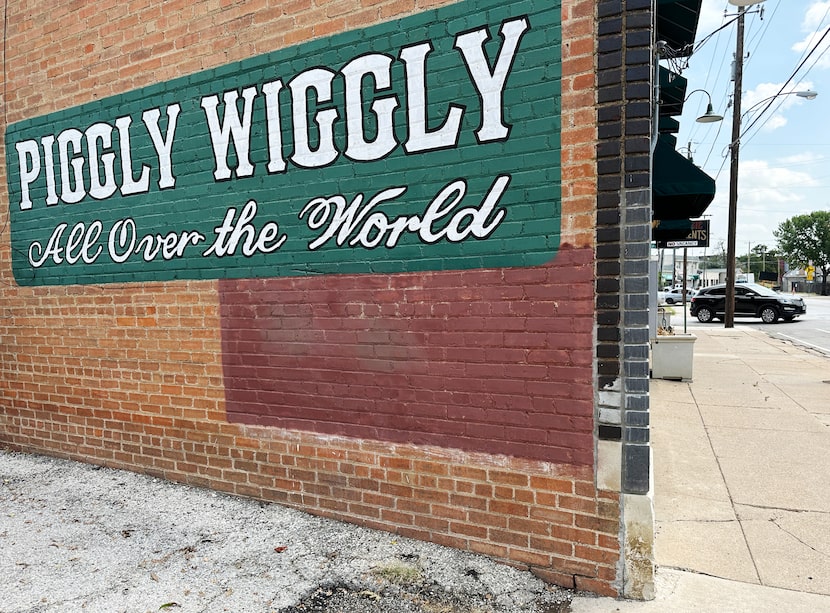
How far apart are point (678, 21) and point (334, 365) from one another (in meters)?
5.50

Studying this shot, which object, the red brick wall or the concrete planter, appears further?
the concrete planter

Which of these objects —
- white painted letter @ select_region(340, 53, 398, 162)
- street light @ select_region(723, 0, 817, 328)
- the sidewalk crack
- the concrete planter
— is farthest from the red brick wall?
street light @ select_region(723, 0, 817, 328)

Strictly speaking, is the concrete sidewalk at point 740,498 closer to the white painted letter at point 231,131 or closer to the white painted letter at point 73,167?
the white painted letter at point 231,131

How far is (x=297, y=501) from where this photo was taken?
4070 mm

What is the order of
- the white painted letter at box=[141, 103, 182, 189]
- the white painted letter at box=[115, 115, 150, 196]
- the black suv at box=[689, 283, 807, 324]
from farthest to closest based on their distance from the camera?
the black suv at box=[689, 283, 807, 324] → the white painted letter at box=[115, 115, 150, 196] → the white painted letter at box=[141, 103, 182, 189]

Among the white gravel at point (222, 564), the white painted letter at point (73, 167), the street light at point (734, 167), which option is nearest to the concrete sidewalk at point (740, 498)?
the white gravel at point (222, 564)

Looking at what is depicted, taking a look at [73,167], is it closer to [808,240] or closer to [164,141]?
[164,141]

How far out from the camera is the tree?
214 ft

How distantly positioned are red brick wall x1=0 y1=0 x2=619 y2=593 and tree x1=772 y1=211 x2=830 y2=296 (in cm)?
7590

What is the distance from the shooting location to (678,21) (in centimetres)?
621

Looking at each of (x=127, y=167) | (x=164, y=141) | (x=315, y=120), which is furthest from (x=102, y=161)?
(x=315, y=120)

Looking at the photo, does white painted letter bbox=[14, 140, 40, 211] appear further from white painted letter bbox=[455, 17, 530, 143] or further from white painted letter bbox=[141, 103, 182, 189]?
white painted letter bbox=[455, 17, 530, 143]

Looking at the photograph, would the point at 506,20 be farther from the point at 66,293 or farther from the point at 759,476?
the point at 66,293

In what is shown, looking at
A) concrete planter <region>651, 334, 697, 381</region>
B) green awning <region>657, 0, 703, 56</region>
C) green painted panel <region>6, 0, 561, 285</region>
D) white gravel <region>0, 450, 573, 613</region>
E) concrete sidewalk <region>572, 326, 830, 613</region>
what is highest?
green awning <region>657, 0, 703, 56</region>
